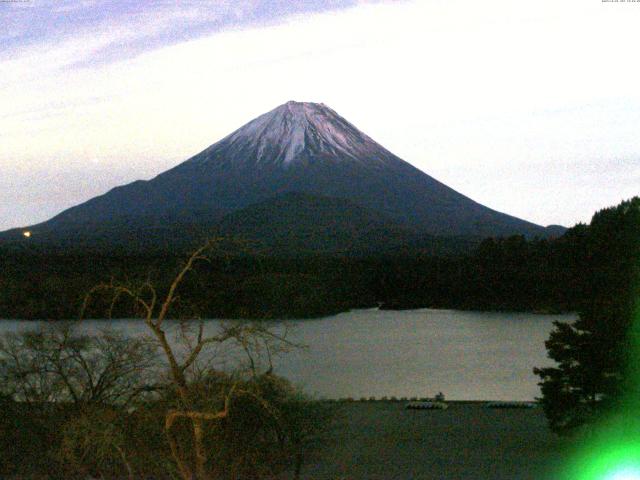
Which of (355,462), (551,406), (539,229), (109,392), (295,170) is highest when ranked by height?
(295,170)

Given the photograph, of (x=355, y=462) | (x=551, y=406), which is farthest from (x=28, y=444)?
(x=551, y=406)

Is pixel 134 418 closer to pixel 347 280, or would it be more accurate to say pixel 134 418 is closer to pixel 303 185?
pixel 347 280

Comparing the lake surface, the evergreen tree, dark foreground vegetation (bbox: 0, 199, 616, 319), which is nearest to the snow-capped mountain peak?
dark foreground vegetation (bbox: 0, 199, 616, 319)

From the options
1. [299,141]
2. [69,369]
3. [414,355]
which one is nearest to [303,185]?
[299,141]

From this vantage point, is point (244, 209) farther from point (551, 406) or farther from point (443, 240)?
point (551, 406)

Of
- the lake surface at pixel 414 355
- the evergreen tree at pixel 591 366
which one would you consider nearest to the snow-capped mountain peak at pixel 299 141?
the lake surface at pixel 414 355

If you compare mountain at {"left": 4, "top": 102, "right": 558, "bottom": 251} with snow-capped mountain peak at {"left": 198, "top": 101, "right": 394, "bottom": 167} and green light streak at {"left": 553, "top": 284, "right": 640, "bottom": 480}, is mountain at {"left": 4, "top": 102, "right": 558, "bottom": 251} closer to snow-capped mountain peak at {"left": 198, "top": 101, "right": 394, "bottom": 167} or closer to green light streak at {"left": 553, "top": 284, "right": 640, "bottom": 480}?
snow-capped mountain peak at {"left": 198, "top": 101, "right": 394, "bottom": 167}
